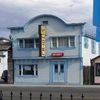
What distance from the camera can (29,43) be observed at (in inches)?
1937

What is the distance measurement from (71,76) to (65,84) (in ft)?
3.97

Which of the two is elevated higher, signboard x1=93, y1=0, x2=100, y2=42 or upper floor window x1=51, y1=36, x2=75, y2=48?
upper floor window x1=51, y1=36, x2=75, y2=48

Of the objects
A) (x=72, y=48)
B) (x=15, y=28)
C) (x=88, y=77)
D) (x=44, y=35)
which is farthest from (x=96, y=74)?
(x=15, y=28)

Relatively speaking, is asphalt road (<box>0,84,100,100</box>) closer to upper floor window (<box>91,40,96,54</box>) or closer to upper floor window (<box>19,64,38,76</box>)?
upper floor window (<box>19,64,38,76</box>)

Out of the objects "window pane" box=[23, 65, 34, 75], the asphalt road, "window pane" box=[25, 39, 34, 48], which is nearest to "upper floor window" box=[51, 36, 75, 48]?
"window pane" box=[25, 39, 34, 48]

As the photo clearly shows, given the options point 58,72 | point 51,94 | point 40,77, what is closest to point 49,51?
point 58,72

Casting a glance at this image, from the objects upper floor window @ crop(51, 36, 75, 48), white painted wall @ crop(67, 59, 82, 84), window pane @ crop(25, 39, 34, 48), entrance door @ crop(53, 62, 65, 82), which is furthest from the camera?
window pane @ crop(25, 39, 34, 48)

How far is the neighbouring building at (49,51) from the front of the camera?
46.6m

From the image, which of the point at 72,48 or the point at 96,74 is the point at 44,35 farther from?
the point at 96,74

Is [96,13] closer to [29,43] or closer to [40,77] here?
[40,77]

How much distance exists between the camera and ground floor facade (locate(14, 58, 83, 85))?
153 feet

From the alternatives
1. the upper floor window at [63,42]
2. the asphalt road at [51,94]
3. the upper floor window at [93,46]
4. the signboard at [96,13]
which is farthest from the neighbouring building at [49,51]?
the signboard at [96,13]

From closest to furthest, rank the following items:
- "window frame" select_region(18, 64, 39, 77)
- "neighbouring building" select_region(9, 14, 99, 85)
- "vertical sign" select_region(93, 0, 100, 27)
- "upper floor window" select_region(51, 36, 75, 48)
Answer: "vertical sign" select_region(93, 0, 100, 27) < "neighbouring building" select_region(9, 14, 99, 85) < "upper floor window" select_region(51, 36, 75, 48) < "window frame" select_region(18, 64, 39, 77)

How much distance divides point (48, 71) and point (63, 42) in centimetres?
399
